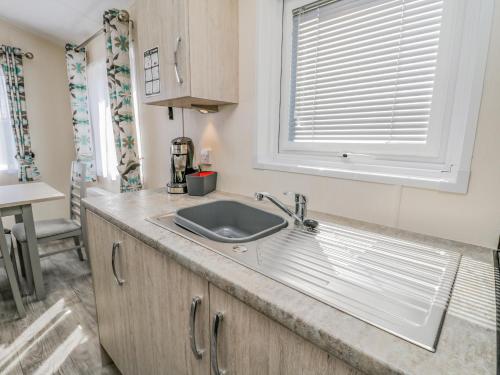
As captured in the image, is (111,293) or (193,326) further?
(111,293)

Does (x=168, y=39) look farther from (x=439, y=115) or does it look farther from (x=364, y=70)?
(x=439, y=115)

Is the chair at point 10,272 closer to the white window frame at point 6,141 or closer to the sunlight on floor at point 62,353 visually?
the sunlight on floor at point 62,353

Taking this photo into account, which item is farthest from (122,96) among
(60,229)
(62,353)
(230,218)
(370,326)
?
(370,326)

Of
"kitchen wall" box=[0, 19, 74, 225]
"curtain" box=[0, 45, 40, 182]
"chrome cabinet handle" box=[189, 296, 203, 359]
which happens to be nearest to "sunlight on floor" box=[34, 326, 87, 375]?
"chrome cabinet handle" box=[189, 296, 203, 359]

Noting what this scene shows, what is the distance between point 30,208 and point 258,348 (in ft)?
6.68

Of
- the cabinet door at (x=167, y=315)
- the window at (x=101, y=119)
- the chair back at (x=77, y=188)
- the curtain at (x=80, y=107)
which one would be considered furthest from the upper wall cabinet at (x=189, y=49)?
the curtain at (x=80, y=107)

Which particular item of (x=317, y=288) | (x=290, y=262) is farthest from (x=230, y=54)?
(x=317, y=288)

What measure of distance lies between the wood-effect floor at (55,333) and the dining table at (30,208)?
141 millimetres

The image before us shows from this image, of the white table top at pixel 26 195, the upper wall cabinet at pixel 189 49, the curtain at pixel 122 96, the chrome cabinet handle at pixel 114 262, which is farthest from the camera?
the curtain at pixel 122 96

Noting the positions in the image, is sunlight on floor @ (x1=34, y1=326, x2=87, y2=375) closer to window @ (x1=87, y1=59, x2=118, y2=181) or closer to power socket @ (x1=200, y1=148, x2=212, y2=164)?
power socket @ (x1=200, y1=148, x2=212, y2=164)

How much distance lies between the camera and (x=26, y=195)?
193 centimetres

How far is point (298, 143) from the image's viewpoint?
1351 millimetres

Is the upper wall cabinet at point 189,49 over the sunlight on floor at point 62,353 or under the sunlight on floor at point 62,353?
over

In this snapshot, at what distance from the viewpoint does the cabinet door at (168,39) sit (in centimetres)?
120
